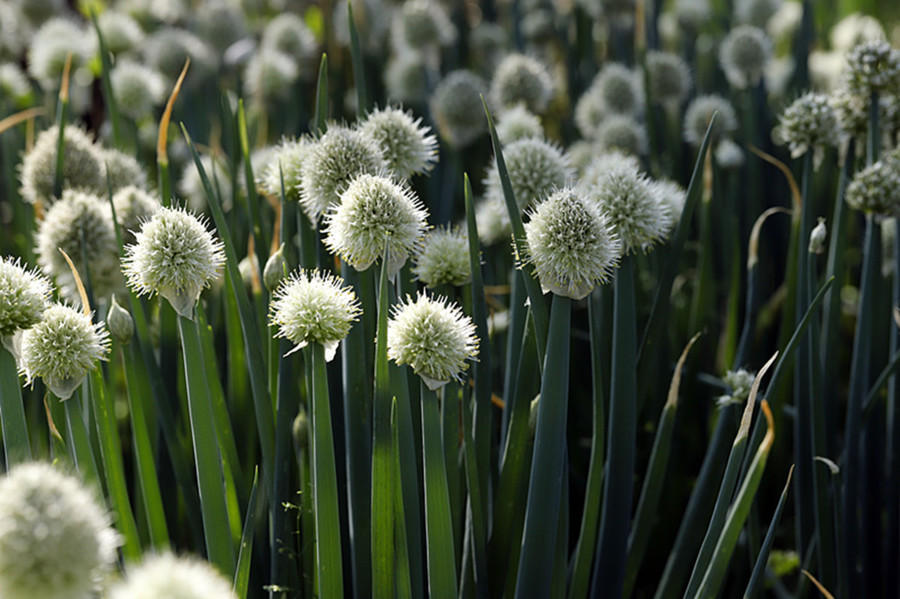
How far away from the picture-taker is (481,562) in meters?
1.20

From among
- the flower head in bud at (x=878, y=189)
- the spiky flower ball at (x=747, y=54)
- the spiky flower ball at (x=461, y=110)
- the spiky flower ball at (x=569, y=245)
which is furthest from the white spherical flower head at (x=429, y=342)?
the spiky flower ball at (x=747, y=54)

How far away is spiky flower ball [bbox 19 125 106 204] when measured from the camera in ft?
5.93

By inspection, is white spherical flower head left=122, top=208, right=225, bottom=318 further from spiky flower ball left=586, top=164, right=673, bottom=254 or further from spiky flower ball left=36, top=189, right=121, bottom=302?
spiky flower ball left=586, top=164, right=673, bottom=254

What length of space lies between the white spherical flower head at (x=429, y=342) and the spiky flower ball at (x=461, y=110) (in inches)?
61.2

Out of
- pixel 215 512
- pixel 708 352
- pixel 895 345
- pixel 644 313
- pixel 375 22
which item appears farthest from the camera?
pixel 375 22

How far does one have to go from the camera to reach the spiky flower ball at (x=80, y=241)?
1518 mm

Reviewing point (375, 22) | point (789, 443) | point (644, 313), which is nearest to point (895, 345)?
point (789, 443)

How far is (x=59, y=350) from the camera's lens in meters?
1.03

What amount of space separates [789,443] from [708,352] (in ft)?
0.94

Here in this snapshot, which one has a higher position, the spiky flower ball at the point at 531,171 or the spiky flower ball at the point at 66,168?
the spiky flower ball at the point at 66,168

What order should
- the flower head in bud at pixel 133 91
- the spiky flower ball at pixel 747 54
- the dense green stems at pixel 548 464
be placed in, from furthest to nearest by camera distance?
1. the spiky flower ball at pixel 747 54
2. the flower head in bud at pixel 133 91
3. the dense green stems at pixel 548 464

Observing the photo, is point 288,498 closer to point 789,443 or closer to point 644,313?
point 644,313

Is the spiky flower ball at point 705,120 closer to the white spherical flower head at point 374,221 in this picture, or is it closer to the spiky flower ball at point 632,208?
the spiky flower ball at point 632,208

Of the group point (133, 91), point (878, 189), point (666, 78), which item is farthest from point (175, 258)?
point (666, 78)
